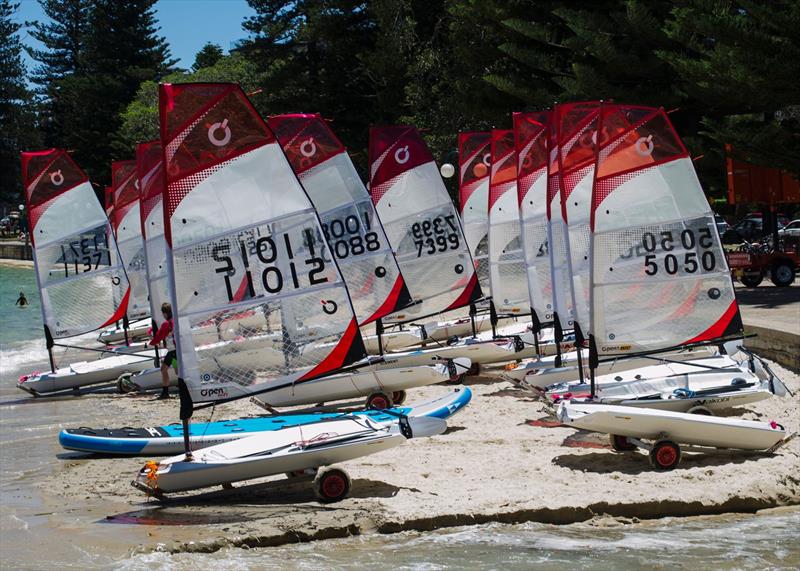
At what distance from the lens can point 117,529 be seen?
873 cm

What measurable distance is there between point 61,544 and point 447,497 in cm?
309

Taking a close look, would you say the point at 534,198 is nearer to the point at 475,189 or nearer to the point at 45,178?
the point at 475,189

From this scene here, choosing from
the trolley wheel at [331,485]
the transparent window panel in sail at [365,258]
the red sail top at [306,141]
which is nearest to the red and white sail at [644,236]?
the trolley wheel at [331,485]

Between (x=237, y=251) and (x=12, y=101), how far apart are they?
79.9 metres

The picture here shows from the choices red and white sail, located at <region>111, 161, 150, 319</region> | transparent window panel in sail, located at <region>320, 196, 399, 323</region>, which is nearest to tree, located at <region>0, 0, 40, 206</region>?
red and white sail, located at <region>111, 161, 150, 319</region>

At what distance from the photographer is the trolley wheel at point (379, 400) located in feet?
43.5

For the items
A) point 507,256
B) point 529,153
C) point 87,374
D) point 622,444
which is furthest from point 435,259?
point 622,444

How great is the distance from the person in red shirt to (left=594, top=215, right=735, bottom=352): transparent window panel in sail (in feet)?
17.1

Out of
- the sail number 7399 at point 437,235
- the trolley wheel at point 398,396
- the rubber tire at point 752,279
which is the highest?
the sail number 7399 at point 437,235

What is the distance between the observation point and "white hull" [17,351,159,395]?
17.0 meters

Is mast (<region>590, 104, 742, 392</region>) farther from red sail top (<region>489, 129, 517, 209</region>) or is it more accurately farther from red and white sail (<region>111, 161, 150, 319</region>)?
red and white sail (<region>111, 161, 150, 319</region>)

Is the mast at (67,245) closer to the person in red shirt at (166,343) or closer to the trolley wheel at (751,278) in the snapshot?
the person in red shirt at (166,343)

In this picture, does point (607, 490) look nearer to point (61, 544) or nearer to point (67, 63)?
point (61, 544)

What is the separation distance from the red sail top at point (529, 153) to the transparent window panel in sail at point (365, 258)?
2.09 meters
